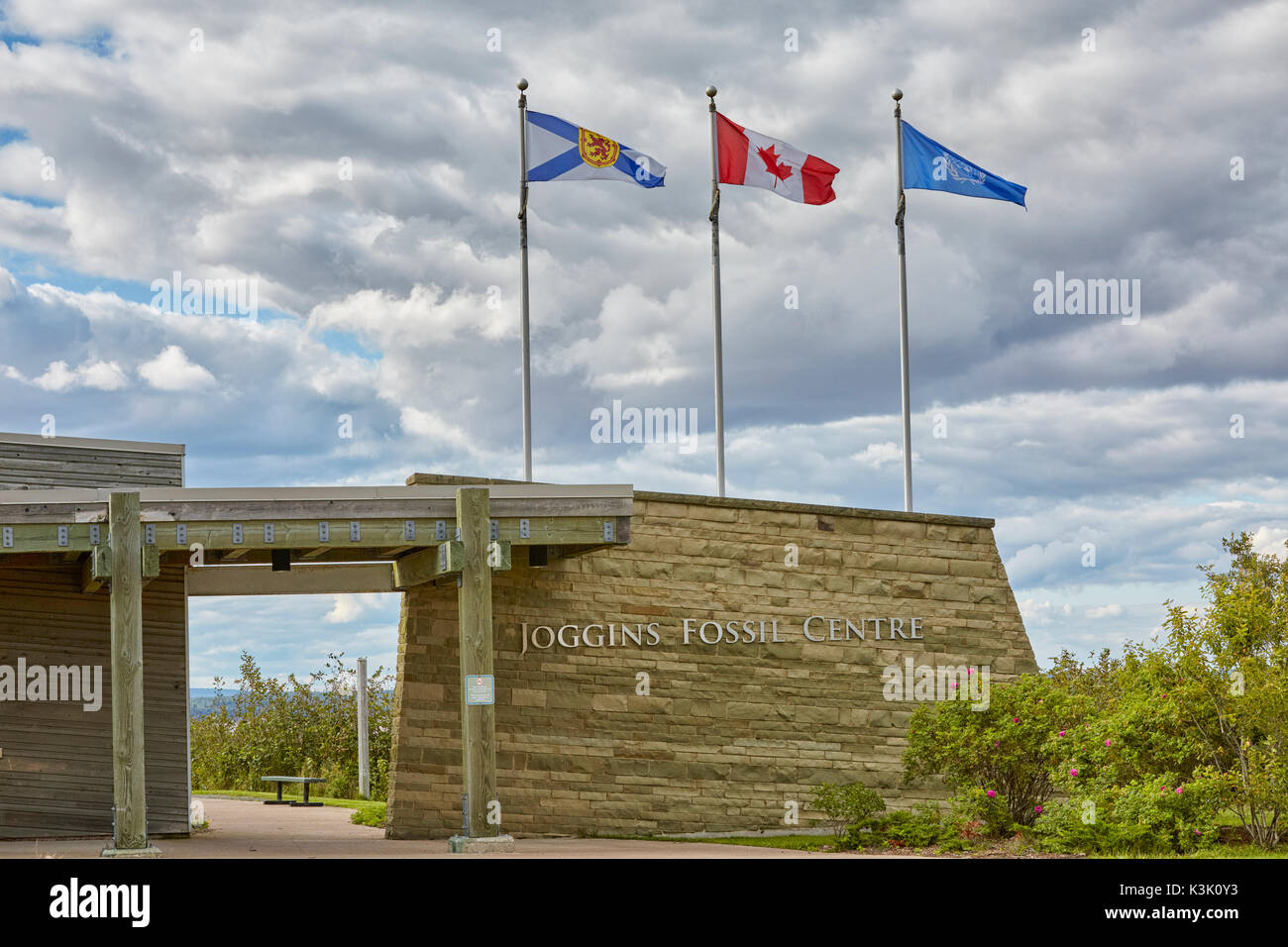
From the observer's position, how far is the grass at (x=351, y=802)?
65.9 ft

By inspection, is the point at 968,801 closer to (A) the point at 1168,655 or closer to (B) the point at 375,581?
(A) the point at 1168,655

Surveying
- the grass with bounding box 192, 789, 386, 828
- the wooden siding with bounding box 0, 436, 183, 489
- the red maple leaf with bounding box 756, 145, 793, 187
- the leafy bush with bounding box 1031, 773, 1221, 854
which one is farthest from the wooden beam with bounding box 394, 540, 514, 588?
the red maple leaf with bounding box 756, 145, 793, 187

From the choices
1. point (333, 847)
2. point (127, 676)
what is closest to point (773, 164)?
point (333, 847)

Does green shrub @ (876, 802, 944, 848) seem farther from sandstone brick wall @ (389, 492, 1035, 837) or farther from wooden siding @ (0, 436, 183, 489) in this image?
wooden siding @ (0, 436, 183, 489)

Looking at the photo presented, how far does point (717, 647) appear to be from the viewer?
18.3 m

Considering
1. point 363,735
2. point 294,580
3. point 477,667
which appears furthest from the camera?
point 363,735

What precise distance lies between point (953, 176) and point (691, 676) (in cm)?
929

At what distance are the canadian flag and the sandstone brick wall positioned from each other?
17.4 ft

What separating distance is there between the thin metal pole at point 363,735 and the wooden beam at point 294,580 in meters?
8.55

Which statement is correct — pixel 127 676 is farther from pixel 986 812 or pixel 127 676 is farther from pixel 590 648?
pixel 986 812

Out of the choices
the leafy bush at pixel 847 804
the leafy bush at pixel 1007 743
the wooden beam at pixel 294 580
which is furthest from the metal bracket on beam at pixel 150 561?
the leafy bush at pixel 1007 743

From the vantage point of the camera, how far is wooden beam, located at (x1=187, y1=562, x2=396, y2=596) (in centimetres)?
1844

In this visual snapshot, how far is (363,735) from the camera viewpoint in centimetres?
2711

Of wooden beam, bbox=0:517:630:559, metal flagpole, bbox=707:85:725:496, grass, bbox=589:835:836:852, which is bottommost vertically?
grass, bbox=589:835:836:852
